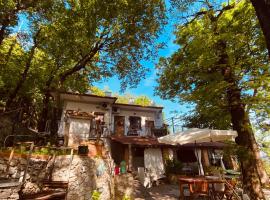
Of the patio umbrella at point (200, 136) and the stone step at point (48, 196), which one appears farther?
the patio umbrella at point (200, 136)

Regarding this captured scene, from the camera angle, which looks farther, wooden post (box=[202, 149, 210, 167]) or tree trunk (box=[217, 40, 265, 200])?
wooden post (box=[202, 149, 210, 167])

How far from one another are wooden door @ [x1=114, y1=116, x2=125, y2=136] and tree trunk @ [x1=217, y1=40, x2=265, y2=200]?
14065mm

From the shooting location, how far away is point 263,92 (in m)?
8.02

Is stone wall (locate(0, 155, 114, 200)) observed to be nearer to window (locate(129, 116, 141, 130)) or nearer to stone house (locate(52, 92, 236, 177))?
stone house (locate(52, 92, 236, 177))

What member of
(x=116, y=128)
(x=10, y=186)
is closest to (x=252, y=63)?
(x=10, y=186)

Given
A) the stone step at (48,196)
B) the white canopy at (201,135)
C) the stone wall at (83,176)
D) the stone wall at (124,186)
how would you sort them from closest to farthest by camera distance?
the stone step at (48,196) → the white canopy at (201,135) → the stone wall at (83,176) → the stone wall at (124,186)

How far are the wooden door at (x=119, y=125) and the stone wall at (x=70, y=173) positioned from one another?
10.2 metres

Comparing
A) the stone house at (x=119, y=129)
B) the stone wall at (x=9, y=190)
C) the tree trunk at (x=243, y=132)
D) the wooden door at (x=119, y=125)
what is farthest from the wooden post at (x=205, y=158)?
the stone wall at (x=9, y=190)

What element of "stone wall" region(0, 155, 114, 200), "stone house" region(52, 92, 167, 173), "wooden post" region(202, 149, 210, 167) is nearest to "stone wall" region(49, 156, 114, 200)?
"stone wall" region(0, 155, 114, 200)

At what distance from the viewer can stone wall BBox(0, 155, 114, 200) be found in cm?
896

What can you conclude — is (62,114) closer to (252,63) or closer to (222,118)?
(222,118)

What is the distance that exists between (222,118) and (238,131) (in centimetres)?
176

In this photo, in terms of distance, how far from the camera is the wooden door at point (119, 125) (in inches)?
834

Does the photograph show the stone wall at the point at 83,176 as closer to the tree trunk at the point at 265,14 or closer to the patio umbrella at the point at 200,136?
the patio umbrella at the point at 200,136
